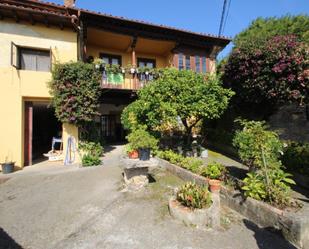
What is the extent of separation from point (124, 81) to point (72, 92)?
341 cm

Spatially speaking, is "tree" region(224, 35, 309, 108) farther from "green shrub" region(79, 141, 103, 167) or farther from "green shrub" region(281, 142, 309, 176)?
"green shrub" region(79, 141, 103, 167)

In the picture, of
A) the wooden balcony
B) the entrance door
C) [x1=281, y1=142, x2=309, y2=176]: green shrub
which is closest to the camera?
[x1=281, y1=142, x2=309, y2=176]: green shrub

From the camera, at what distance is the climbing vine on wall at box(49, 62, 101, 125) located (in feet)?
31.6

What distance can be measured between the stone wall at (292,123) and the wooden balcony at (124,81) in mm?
6952

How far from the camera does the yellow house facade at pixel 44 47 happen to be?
968cm

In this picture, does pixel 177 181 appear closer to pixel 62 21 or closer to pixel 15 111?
pixel 15 111

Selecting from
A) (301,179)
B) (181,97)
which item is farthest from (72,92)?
(301,179)

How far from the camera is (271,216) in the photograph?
13.7 ft

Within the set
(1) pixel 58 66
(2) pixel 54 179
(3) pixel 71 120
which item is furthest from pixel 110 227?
(1) pixel 58 66

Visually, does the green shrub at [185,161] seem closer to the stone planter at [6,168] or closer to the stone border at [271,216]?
the stone border at [271,216]

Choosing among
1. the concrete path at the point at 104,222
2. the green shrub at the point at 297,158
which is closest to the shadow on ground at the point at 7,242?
the concrete path at the point at 104,222

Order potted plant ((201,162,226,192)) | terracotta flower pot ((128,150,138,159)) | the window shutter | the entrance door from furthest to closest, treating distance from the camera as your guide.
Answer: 1. the entrance door
2. the window shutter
3. terracotta flower pot ((128,150,138,159))
4. potted plant ((201,162,226,192))

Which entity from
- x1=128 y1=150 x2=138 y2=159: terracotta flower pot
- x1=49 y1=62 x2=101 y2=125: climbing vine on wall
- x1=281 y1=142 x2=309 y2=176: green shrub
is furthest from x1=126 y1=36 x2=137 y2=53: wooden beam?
x1=281 y1=142 x2=309 y2=176: green shrub

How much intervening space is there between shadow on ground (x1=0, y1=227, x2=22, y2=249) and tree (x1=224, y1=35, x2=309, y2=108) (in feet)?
29.5
